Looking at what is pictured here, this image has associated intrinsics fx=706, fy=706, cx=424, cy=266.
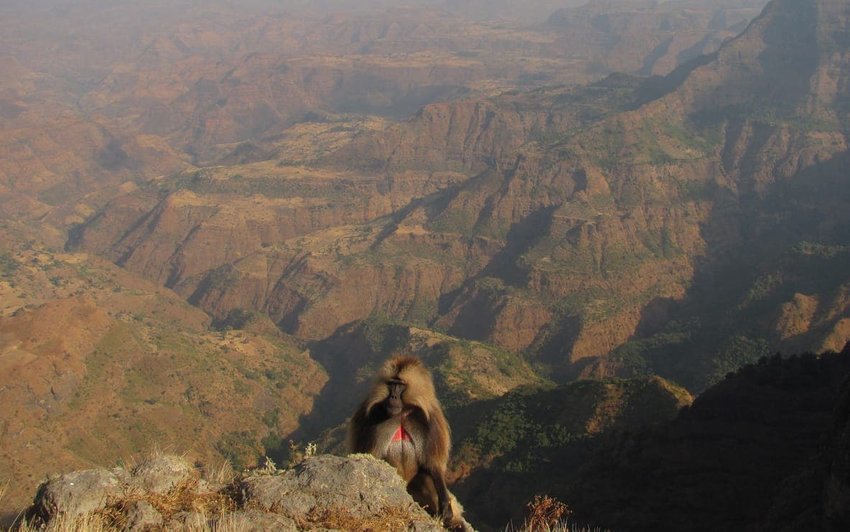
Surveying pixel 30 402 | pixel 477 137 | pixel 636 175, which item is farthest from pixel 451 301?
pixel 477 137

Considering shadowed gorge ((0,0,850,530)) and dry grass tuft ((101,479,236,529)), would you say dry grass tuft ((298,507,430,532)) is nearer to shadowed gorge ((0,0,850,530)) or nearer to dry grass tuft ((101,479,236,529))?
dry grass tuft ((101,479,236,529))

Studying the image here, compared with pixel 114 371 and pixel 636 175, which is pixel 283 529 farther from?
pixel 636 175

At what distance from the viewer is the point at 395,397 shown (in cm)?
976

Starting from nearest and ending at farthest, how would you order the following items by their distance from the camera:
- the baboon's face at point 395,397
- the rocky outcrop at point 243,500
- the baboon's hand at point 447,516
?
the rocky outcrop at point 243,500 < the baboon's face at point 395,397 < the baboon's hand at point 447,516

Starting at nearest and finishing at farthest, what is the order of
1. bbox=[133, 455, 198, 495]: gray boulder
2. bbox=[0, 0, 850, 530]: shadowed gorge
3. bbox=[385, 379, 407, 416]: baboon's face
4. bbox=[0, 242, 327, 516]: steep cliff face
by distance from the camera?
bbox=[133, 455, 198, 495]: gray boulder
bbox=[385, 379, 407, 416]: baboon's face
bbox=[0, 0, 850, 530]: shadowed gorge
bbox=[0, 242, 327, 516]: steep cliff face

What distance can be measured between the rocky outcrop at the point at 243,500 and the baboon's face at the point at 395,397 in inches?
28.5

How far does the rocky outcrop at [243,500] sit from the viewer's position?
8508mm

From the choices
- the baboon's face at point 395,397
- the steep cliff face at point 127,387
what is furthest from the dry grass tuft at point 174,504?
the steep cliff face at point 127,387

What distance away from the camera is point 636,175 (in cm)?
12144

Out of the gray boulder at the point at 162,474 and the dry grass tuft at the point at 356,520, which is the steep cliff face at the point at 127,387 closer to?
the gray boulder at the point at 162,474

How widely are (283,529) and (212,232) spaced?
128577 mm

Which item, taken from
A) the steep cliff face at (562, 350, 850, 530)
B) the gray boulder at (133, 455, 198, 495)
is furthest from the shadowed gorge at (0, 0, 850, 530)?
the gray boulder at (133, 455, 198, 495)

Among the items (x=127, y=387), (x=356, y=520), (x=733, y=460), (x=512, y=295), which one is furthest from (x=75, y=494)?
(x=512, y=295)

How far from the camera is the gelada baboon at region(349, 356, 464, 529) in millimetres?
9914
